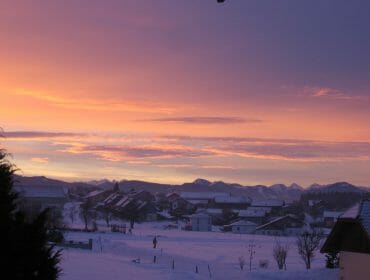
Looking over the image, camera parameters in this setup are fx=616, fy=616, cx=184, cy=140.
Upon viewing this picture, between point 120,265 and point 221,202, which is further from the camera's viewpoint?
point 221,202

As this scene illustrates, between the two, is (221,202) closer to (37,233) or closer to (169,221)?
(169,221)

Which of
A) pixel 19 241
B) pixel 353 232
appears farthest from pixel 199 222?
pixel 19 241

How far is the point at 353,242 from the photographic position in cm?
2397

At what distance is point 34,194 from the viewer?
130500 millimetres

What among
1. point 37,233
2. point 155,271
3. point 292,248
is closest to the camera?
point 37,233

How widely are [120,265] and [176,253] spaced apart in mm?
16187

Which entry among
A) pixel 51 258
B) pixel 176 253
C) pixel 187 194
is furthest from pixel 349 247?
pixel 187 194

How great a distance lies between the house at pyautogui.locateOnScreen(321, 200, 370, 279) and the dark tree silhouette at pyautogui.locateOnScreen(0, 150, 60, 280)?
14.7 m

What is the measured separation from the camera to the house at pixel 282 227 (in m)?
109

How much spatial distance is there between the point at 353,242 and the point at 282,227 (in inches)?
3502

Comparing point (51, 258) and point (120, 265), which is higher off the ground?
point (51, 258)

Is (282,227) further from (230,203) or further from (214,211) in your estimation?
(230,203)

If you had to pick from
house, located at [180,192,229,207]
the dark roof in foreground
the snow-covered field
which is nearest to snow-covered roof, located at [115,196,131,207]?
house, located at [180,192,229,207]

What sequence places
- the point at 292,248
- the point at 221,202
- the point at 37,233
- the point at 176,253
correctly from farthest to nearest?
the point at 221,202, the point at 292,248, the point at 176,253, the point at 37,233
